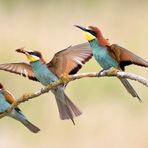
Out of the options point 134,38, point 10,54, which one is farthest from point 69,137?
point 134,38

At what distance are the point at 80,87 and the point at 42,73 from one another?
293 cm

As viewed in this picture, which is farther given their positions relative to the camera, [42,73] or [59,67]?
[42,73]

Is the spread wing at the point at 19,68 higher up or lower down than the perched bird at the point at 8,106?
higher up

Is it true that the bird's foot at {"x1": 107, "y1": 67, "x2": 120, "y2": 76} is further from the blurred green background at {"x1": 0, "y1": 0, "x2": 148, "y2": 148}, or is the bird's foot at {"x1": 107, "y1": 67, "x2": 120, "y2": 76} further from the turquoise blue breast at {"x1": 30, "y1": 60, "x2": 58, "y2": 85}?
the blurred green background at {"x1": 0, "y1": 0, "x2": 148, "y2": 148}

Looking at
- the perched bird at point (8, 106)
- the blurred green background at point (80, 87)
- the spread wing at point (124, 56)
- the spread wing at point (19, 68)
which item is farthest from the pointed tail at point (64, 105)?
the blurred green background at point (80, 87)

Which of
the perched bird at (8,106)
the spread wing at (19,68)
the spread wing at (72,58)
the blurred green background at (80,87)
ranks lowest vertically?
the blurred green background at (80,87)

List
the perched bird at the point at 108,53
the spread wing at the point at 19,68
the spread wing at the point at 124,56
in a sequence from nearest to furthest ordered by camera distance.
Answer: the spread wing at the point at 124,56, the perched bird at the point at 108,53, the spread wing at the point at 19,68

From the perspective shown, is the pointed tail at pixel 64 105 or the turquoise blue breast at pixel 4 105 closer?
the pointed tail at pixel 64 105

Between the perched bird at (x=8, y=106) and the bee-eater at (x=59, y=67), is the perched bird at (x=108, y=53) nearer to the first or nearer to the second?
the bee-eater at (x=59, y=67)

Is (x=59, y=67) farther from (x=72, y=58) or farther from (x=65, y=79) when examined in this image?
(x=65, y=79)

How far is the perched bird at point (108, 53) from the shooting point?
2979 millimetres

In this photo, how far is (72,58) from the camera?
10.7 feet

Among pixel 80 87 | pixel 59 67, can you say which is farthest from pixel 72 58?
pixel 80 87

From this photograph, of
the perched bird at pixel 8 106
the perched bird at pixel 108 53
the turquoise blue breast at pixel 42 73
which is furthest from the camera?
the perched bird at pixel 8 106
